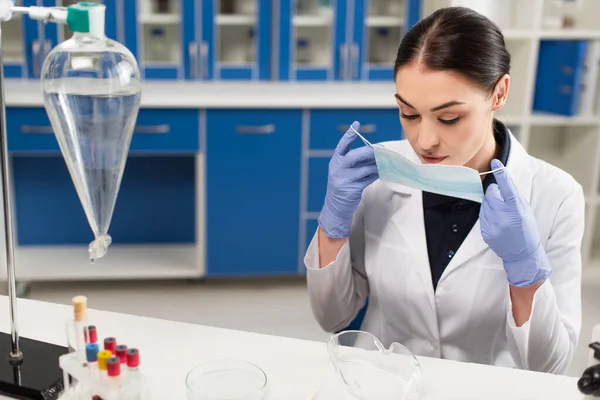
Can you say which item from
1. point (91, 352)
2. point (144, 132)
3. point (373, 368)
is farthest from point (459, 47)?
point (144, 132)

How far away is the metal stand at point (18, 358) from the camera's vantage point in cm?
104

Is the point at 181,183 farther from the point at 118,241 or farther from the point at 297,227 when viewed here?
the point at 297,227

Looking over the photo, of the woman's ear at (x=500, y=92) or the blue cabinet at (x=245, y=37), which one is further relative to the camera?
the blue cabinet at (x=245, y=37)

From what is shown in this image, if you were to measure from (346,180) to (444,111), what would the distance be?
0.25m

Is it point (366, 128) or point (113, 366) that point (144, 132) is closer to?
point (366, 128)

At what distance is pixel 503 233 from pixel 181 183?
2.36 metres

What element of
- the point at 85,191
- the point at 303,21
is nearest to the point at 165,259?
the point at 303,21

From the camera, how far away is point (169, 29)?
10.7ft

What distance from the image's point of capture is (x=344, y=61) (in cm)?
336

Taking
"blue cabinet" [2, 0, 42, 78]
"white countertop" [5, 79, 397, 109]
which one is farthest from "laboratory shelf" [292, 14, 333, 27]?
"blue cabinet" [2, 0, 42, 78]

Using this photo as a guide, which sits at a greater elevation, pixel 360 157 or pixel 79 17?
pixel 79 17

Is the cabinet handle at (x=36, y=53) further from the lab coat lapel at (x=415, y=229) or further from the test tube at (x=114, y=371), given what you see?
the test tube at (x=114, y=371)

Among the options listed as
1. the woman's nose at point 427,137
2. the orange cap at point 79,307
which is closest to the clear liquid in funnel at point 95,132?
the orange cap at point 79,307

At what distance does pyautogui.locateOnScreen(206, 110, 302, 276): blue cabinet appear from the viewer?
2.99 m
